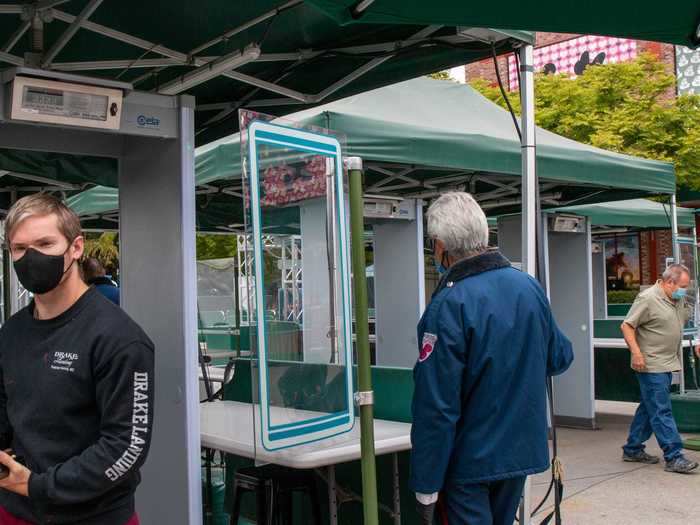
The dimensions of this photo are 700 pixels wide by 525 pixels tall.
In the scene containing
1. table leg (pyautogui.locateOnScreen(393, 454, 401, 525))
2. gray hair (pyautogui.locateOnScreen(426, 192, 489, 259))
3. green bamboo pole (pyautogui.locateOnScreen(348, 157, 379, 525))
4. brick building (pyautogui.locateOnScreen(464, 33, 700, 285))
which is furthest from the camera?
brick building (pyautogui.locateOnScreen(464, 33, 700, 285))

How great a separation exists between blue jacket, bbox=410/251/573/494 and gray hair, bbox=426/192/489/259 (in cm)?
7

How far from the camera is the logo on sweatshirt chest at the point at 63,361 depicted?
2.19 metres

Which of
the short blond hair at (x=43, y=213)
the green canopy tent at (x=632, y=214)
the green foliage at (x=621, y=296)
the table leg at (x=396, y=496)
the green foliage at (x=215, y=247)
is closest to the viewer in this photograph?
the short blond hair at (x=43, y=213)

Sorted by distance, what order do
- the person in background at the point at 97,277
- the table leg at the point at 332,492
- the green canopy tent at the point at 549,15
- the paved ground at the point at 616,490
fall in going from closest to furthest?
the green canopy tent at the point at 549,15
the table leg at the point at 332,492
the person in background at the point at 97,277
the paved ground at the point at 616,490

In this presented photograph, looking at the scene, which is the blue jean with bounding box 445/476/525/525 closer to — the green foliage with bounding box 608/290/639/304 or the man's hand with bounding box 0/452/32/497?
the man's hand with bounding box 0/452/32/497

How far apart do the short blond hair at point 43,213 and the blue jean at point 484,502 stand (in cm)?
157

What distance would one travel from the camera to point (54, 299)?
7.60ft

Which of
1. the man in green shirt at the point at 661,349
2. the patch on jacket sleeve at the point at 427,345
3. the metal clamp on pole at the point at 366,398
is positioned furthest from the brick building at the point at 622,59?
the metal clamp on pole at the point at 366,398

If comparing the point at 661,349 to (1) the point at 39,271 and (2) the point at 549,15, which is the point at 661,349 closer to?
(2) the point at 549,15

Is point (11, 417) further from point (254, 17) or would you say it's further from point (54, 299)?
point (254, 17)

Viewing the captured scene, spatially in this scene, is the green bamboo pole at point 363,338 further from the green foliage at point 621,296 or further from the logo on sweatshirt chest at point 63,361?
the green foliage at point 621,296

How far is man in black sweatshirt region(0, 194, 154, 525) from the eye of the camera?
2.17 metres

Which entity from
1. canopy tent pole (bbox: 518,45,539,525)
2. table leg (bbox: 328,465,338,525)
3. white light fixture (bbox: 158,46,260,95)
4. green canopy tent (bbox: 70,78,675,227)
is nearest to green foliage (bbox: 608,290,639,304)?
green canopy tent (bbox: 70,78,675,227)

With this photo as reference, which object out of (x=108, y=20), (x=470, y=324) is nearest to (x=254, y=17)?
(x=108, y=20)
